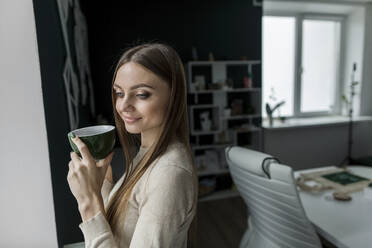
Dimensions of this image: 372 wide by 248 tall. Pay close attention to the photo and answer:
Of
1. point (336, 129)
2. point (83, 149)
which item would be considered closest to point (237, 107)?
point (336, 129)

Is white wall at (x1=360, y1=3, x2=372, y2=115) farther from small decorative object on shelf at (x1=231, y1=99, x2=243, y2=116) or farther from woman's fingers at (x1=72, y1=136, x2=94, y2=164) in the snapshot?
woman's fingers at (x1=72, y1=136, x2=94, y2=164)

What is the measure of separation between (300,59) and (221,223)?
262 centimetres

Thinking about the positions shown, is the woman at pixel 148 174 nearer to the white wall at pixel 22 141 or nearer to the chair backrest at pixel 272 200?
the white wall at pixel 22 141

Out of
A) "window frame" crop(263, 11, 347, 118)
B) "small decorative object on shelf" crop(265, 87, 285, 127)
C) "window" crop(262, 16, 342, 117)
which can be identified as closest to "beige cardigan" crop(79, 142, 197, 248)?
"small decorative object on shelf" crop(265, 87, 285, 127)

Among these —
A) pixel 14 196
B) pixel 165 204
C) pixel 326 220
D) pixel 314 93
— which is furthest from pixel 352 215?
pixel 314 93

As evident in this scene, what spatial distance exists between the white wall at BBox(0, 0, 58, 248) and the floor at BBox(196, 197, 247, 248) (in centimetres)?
139

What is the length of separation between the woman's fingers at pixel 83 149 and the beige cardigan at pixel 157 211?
121mm

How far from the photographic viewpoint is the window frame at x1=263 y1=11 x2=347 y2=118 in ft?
11.8

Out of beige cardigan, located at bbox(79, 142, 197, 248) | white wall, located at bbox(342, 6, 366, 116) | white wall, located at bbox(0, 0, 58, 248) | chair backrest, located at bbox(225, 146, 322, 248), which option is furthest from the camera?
white wall, located at bbox(342, 6, 366, 116)

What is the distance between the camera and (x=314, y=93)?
3918 mm

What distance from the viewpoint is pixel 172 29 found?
9.94ft

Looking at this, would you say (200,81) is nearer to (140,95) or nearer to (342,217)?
(342,217)

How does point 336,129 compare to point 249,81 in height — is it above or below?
below

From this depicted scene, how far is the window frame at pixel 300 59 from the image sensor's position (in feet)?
11.8
